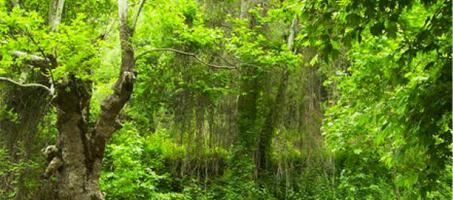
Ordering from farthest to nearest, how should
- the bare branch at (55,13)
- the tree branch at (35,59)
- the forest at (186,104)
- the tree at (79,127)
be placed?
the bare branch at (55,13), the tree at (79,127), the tree branch at (35,59), the forest at (186,104)

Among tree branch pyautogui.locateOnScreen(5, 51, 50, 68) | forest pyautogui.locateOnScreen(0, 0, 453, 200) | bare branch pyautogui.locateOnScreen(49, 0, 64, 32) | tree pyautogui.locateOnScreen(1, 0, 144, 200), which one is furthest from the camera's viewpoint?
bare branch pyautogui.locateOnScreen(49, 0, 64, 32)

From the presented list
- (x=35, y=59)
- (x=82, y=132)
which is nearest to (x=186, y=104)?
(x=82, y=132)

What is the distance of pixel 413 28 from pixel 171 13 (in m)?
4.49

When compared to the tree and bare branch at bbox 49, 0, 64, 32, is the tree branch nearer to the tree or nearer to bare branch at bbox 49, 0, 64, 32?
the tree

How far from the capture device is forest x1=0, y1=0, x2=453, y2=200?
256 inches

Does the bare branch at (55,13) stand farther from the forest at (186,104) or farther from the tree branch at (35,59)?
the tree branch at (35,59)

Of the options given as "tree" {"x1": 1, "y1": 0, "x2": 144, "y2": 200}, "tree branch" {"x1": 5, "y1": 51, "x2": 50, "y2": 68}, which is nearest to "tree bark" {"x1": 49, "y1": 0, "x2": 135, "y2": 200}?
"tree" {"x1": 1, "y1": 0, "x2": 144, "y2": 200}

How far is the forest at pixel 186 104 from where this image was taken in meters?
6.51

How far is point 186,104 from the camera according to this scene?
34.0ft

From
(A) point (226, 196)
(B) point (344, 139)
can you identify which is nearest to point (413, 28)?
(B) point (344, 139)

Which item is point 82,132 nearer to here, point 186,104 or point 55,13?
point 55,13

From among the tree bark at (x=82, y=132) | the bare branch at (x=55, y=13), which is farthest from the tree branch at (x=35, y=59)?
the bare branch at (x=55, y=13)

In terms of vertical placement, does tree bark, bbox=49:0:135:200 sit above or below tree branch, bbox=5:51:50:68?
below

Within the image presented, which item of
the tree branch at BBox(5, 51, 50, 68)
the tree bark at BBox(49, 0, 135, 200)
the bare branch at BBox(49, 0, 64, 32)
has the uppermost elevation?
the bare branch at BBox(49, 0, 64, 32)
